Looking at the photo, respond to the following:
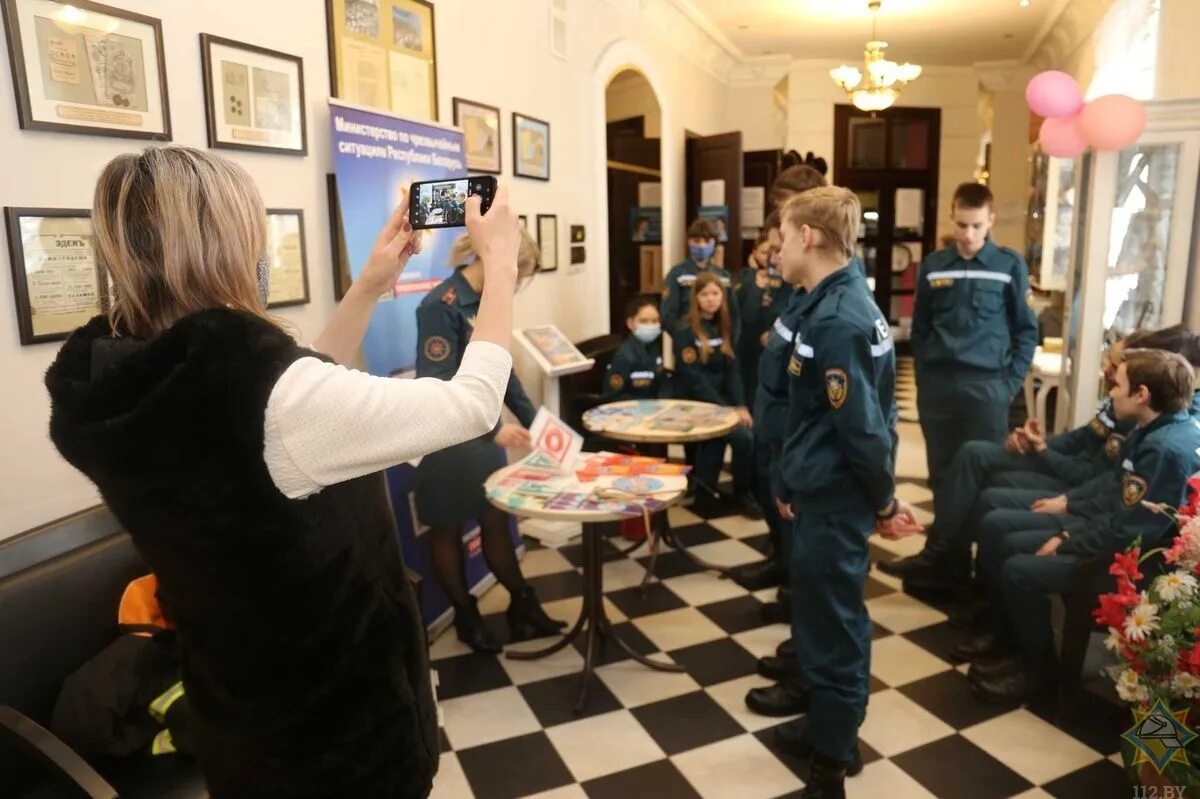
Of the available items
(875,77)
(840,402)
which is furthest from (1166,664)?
(875,77)

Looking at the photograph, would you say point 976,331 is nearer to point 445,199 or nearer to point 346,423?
point 445,199

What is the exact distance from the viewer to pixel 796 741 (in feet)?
8.04

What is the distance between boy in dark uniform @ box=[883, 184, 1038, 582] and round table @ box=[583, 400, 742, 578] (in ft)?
3.20

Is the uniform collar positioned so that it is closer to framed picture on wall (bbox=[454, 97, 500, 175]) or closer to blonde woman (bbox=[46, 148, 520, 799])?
framed picture on wall (bbox=[454, 97, 500, 175])

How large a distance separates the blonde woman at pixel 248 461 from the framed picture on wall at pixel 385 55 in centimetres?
208

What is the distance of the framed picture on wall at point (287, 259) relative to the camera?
261 cm

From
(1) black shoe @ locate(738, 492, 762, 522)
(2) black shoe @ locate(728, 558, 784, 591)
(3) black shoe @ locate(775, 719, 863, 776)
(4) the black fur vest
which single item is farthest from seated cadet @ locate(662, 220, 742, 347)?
(4) the black fur vest

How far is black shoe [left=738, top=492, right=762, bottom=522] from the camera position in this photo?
4.52 metres

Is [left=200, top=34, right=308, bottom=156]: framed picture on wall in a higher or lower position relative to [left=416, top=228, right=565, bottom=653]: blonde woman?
higher

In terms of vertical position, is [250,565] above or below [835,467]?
above

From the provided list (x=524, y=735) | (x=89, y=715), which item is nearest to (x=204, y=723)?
(x=89, y=715)

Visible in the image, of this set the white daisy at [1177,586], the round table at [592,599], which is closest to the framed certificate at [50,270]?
the round table at [592,599]

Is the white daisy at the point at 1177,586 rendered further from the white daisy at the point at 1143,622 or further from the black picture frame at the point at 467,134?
the black picture frame at the point at 467,134

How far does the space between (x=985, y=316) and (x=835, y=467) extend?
2005mm
